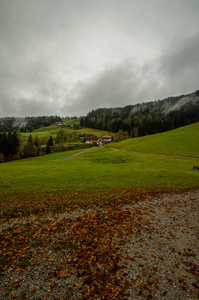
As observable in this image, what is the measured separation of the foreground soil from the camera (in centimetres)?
503

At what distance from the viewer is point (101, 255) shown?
668 centimetres

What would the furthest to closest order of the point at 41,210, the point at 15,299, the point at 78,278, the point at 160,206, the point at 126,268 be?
the point at 160,206 → the point at 41,210 → the point at 126,268 → the point at 78,278 → the point at 15,299

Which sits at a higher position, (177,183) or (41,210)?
(41,210)

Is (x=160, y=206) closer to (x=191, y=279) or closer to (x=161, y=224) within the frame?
(x=161, y=224)

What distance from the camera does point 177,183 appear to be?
62.7 ft

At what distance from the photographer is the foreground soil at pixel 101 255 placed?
5027 millimetres

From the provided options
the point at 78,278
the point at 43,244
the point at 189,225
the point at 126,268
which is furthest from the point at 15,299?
the point at 189,225

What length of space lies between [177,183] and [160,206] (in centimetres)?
876

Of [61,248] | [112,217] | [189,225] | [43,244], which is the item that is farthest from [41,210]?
A: [189,225]

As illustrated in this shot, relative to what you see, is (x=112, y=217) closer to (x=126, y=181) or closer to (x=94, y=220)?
Answer: (x=94, y=220)

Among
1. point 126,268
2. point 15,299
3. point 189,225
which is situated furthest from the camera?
point 189,225

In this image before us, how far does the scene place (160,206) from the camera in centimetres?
1238

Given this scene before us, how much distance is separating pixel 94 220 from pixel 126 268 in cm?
420

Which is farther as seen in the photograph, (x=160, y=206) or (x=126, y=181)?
(x=126, y=181)
